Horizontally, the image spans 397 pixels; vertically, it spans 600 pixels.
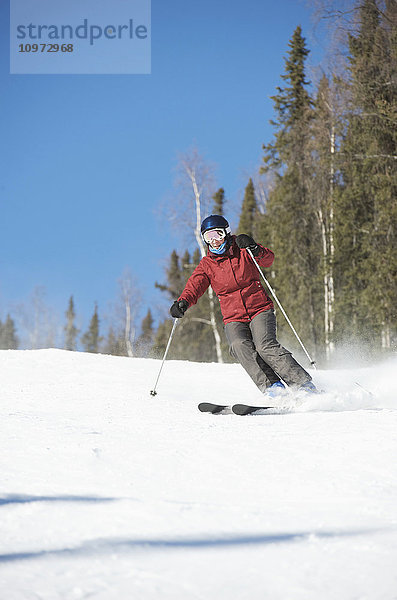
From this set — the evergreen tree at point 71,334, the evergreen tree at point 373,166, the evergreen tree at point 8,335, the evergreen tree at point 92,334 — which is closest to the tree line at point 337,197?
the evergreen tree at point 373,166

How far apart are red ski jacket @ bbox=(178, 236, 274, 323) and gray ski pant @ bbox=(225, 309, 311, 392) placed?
8cm

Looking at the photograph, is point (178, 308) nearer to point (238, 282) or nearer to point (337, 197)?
point (238, 282)

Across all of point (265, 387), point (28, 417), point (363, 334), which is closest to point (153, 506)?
point (28, 417)

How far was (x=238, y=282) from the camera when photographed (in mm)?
4391

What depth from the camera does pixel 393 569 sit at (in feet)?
4.52

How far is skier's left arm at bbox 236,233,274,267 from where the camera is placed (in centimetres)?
426

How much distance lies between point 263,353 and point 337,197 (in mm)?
12169

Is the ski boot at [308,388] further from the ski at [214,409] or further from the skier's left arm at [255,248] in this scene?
the skier's left arm at [255,248]

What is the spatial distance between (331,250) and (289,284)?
2.34 metres

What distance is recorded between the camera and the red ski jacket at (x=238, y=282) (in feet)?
14.4

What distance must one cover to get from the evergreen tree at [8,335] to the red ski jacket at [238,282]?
5208 centimetres

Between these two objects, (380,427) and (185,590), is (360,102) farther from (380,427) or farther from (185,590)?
(185,590)

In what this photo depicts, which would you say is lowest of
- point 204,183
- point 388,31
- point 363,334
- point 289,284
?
point 363,334

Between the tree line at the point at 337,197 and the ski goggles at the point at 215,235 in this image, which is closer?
the ski goggles at the point at 215,235
